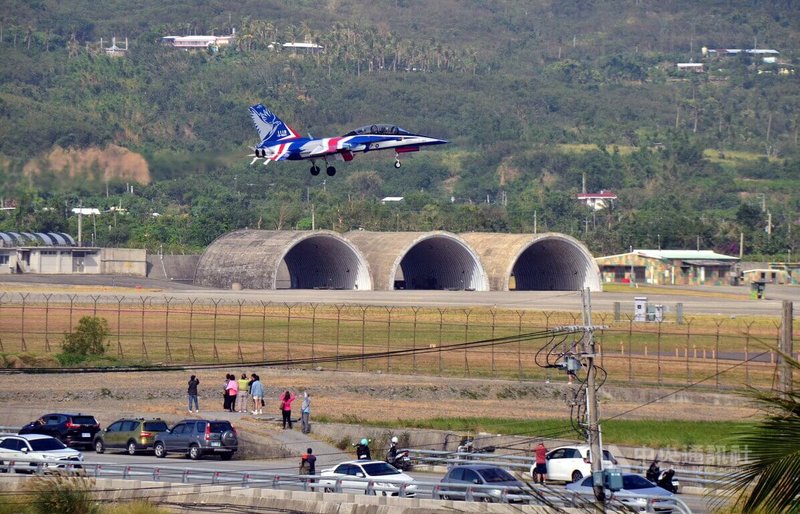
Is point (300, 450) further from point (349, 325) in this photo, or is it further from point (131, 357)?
point (349, 325)

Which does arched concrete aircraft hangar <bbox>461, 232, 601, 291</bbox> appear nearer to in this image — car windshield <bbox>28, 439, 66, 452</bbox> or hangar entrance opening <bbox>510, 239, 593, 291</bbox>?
hangar entrance opening <bbox>510, 239, 593, 291</bbox>

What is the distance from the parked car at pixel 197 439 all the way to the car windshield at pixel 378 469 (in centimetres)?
837

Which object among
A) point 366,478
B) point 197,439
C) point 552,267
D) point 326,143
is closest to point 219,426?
point 197,439

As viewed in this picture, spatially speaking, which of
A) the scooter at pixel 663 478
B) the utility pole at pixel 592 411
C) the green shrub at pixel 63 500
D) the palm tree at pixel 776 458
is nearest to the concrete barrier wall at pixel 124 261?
the green shrub at pixel 63 500

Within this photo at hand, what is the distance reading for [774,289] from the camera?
5300 inches

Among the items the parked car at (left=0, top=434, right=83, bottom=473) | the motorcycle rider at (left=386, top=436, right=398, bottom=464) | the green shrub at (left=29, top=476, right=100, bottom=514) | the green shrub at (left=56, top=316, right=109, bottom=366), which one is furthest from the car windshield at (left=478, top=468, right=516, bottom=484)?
the green shrub at (left=56, top=316, right=109, bottom=366)

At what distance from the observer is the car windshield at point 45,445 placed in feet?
121

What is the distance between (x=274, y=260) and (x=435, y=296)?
13.7 meters

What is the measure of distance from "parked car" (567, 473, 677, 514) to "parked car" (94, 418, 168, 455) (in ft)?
50.7

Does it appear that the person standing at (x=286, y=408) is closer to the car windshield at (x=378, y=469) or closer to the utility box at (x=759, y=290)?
the car windshield at (x=378, y=469)

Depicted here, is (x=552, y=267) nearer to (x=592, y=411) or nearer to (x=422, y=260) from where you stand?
(x=422, y=260)

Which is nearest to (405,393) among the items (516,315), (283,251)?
(516,315)

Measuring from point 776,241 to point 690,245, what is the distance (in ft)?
42.4

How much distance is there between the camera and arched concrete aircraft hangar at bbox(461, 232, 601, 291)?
119m
